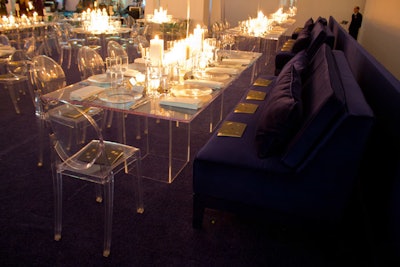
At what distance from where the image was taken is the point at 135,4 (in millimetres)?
11797

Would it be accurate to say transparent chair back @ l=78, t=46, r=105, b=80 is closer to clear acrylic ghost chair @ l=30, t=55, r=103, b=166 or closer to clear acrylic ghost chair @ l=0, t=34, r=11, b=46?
clear acrylic ghost chair @ l=30, t=55, r=103, b=166

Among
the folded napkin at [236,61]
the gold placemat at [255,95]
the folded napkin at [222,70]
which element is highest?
the folded napkin at [236,61]

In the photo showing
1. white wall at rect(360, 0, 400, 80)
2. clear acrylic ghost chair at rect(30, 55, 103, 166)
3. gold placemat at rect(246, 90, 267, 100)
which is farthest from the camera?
white wall at rect(360, 0, 400, 80)

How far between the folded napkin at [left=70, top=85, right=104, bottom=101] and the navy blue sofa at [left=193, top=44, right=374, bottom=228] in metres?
0.92

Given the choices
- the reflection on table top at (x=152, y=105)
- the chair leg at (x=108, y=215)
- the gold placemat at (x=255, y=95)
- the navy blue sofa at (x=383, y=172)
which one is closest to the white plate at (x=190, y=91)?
the reflection on table top at (x=152, y=105)

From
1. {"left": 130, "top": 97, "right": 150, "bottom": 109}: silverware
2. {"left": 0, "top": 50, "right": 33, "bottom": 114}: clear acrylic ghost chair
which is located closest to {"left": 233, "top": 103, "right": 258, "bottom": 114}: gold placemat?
{"left": 130, "top": 97, "right": 150, "bottom": 109}: silverware

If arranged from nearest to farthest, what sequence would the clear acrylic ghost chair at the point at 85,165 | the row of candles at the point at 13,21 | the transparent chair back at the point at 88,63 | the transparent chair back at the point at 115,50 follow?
the clear acrylic ghost chair at the point at 85,165 < the transparent chair back at the point at 88,63 < the transparent chair back at the point at 115,50 < the row of candles at the point at 13,21

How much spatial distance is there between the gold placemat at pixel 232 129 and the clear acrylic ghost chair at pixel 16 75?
2.35 metres

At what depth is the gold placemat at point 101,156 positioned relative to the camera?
1.81 meters

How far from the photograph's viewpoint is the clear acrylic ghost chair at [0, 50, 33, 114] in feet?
12.4

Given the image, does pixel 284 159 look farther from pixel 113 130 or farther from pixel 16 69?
pixel 16 69

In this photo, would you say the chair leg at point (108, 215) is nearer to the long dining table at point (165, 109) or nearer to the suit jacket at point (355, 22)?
the long dining table at point (165, 109)

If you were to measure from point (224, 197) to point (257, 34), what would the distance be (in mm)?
5195

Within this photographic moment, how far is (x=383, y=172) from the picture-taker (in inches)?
71.6
